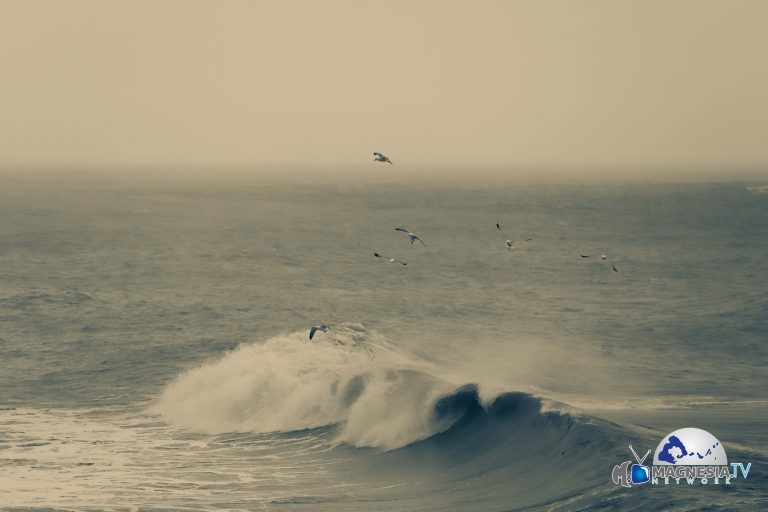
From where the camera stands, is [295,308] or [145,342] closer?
[145,342]

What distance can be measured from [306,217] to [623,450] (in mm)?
103937

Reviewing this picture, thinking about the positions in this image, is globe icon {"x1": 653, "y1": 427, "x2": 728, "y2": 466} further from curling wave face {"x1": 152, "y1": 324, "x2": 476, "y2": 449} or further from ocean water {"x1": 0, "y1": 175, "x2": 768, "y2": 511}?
curling wave face {"x1": 152, "y1": 324, "x2": 476, "y2": 449}

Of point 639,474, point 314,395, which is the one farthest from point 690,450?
point 314,395

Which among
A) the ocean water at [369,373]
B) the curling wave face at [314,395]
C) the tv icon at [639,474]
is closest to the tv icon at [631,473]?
the tv icon at [639,474]

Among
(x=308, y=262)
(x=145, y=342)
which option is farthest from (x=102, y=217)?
(x=145, y=342)

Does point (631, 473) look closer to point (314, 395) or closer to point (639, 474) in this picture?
point (639, 474)

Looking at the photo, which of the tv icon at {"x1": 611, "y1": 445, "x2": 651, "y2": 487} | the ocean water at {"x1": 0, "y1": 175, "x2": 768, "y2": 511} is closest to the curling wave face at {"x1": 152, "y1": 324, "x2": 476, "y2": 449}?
the ocean water at {"x1": 0, "y1": 175, "x2": 768, "y2": 511}

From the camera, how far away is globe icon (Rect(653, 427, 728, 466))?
2503 cm

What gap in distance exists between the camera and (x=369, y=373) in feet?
122

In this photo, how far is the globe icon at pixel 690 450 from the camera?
25.0 metres

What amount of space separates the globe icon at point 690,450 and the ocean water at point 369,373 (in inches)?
28.3

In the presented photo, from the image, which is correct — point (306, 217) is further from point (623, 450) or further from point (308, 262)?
point (623, 450)

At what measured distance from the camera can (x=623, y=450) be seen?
2773 cm

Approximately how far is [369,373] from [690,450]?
45.6 ft
